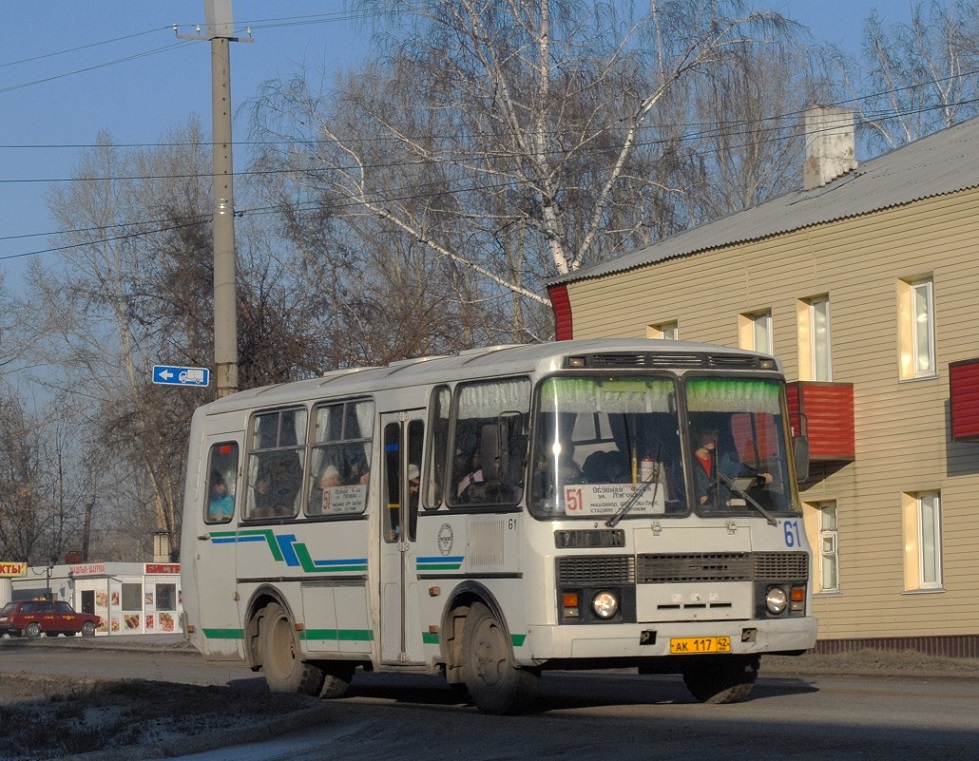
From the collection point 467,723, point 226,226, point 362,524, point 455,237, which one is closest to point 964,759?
point 467,723

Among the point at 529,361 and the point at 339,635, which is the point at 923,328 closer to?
the point at 339,635

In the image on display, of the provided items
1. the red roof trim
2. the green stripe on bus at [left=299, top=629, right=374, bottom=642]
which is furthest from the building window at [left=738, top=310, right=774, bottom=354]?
the green stripe on bus at [left=299, top=629, right=374, bottom=642]

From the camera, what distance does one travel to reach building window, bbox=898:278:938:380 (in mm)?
26422

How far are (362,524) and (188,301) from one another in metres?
28.8

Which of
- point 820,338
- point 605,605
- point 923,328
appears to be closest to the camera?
point 605,605

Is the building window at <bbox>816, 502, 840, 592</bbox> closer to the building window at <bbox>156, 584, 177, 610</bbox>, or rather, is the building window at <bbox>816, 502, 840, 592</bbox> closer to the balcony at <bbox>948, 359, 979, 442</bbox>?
the balcony at <bbox>948, 359, 979, 442</bbox>

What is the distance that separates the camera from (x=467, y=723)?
13.7 meters

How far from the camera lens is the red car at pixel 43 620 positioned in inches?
2386

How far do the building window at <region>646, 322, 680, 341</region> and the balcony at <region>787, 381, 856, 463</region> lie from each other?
4.16 meters

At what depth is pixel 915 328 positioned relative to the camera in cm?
2666

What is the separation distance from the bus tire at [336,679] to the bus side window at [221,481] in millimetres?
2056

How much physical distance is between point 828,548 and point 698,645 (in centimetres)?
1483

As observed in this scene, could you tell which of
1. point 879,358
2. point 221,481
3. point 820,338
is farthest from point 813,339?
point 221,481

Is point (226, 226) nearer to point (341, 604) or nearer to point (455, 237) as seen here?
point (341, 604)
